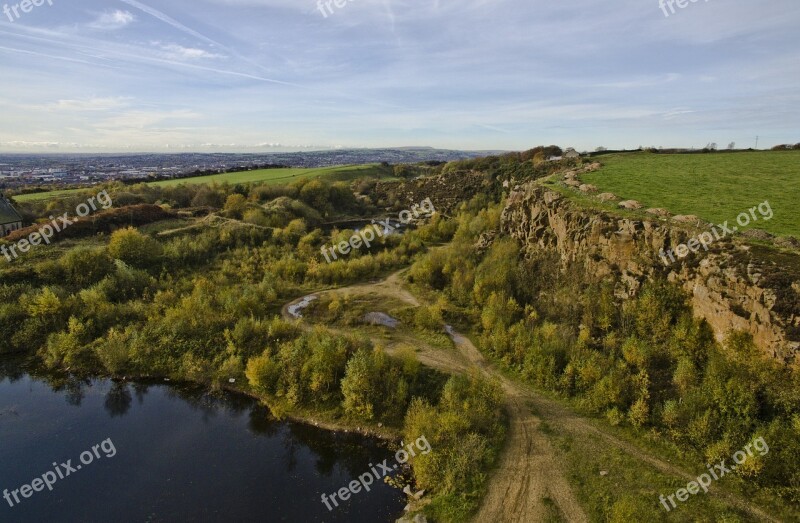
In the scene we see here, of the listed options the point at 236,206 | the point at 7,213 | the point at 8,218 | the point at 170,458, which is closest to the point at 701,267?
the point at 170,458

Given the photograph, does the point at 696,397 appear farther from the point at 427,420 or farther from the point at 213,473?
the point at 213,473

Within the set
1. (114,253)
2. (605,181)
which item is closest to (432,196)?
(605,181)

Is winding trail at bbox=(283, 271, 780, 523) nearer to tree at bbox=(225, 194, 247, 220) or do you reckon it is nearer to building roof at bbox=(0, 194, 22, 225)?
tree at bbox=(225, 194, 247, 220)

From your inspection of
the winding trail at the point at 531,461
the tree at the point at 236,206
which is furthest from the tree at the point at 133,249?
the winding trail at the point at 531,461

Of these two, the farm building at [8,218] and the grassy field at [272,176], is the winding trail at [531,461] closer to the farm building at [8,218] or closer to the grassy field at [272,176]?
the farm building at [8,218]

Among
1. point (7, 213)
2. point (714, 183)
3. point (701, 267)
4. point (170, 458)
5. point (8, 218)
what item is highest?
point (714, 183)

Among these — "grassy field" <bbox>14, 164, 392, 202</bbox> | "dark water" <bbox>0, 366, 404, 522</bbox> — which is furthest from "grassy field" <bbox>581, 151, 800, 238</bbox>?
"grassy field" <bbox>14, 164, 392, 202</bbox>

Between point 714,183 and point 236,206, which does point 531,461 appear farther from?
point 236,206
